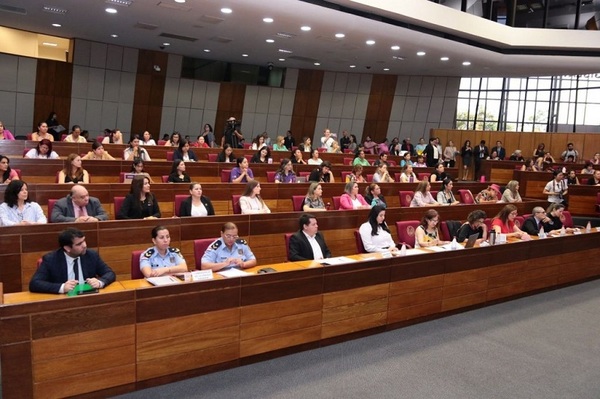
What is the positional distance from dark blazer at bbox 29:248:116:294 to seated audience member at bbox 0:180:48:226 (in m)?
1.64

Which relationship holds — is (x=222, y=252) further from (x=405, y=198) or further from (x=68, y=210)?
(x=405, y=198)

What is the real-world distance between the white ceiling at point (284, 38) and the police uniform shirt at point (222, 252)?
5.57 metres

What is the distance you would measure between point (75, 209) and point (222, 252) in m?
1.87

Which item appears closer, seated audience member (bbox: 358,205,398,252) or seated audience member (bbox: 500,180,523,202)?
seated audience member (bbox: 358,205,398,252)

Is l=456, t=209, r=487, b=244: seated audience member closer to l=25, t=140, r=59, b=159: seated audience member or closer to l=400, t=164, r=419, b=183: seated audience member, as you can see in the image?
l=400, t=164, r=419, b=183: seated audience member

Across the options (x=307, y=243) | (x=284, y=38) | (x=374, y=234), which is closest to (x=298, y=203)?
(x=374, y=234)

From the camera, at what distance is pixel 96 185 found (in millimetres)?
6555

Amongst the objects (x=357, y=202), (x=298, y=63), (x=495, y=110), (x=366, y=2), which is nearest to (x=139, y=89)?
(x=298, y=63)

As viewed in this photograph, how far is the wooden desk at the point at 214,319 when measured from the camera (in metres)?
3.06

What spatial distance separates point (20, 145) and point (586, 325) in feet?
29.2

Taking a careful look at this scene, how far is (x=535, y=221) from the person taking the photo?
7.27 meters

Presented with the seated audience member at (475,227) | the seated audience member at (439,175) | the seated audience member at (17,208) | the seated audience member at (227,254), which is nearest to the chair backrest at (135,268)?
the seated audience member at (227,254)

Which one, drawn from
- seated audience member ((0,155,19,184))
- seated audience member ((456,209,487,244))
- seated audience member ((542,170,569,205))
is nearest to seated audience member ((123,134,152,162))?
seated audience member ((0,155,19,184))

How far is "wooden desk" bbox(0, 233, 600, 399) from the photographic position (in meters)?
3.06
